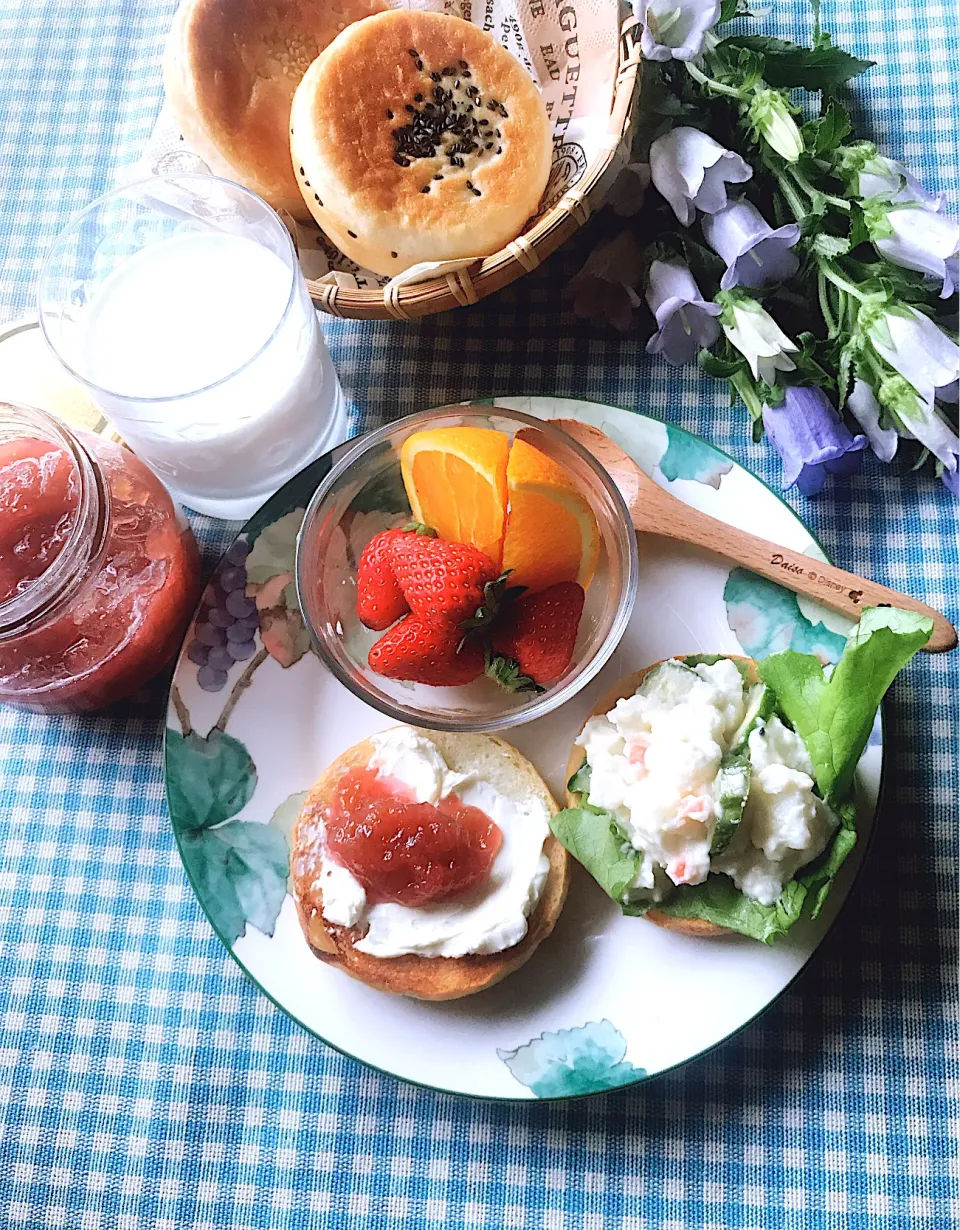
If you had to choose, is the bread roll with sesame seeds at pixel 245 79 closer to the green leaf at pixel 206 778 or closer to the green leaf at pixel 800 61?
the green leaf at pixel 800 61

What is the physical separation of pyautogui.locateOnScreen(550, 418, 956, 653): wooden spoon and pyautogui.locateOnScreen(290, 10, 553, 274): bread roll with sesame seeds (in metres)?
0.30

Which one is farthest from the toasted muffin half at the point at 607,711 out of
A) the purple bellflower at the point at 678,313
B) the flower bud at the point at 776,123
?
the flower bud at the point at 776,123

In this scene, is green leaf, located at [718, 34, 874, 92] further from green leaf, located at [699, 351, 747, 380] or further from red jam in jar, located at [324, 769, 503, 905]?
red jam in jar, located at [324, 769, 503, 905]

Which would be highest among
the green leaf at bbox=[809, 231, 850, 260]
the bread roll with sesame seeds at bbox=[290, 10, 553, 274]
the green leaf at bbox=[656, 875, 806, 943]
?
the bread roll with sesame seeds at bbox=[290, 10, 553, 274]

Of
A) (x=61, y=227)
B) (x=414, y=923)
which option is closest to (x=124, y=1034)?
(x=414, y=923)

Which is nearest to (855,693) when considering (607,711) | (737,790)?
(737,790)

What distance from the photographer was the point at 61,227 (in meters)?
1.79

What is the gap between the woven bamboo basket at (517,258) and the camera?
144cm

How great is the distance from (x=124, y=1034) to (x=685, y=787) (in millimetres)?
781

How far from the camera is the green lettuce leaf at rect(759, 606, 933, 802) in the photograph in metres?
1.24

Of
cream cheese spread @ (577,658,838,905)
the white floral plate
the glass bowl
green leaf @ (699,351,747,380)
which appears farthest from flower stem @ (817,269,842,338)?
cream cheese spread @ (577,658,838,905)

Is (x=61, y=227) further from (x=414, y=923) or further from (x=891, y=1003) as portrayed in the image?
(x=891, y=1003)

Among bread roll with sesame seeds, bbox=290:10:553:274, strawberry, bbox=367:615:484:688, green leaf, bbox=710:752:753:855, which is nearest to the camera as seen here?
green leaf, bbox=710:752:753:855

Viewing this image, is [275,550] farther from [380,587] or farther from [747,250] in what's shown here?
[747,250]
